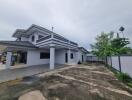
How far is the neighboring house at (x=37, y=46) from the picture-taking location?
14055 millimetres

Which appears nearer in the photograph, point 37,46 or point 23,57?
point 37,46

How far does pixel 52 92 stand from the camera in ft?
17.8

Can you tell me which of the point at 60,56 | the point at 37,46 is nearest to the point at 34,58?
the point at 37,46

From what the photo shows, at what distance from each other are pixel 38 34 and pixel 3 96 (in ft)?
47.5

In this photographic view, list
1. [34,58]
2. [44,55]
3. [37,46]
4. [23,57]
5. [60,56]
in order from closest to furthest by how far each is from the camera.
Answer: [37,46] < [34,58] < [23,57] < [44,55] < [60,56]

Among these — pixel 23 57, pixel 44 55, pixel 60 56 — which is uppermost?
pixel 44 55

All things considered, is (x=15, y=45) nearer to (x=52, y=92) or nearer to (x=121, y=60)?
(x=52, y=92)

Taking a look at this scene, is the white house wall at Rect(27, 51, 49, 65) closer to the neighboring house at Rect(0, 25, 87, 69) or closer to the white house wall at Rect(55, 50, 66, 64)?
the neighboring house at Rect(0, 25, 87, 69)

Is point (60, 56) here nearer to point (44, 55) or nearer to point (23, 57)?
point (44, 55)

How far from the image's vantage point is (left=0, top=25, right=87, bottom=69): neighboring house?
14.1 meters

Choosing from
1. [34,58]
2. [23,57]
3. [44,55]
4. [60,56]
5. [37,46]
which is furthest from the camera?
[60,56]

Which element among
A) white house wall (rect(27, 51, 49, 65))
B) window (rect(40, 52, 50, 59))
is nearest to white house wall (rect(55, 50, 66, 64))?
window (rect(40, 52, 50, 59))

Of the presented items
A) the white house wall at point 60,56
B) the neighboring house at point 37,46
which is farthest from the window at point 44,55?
the white house wall at point 60,56

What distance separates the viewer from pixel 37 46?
17.2 metres
